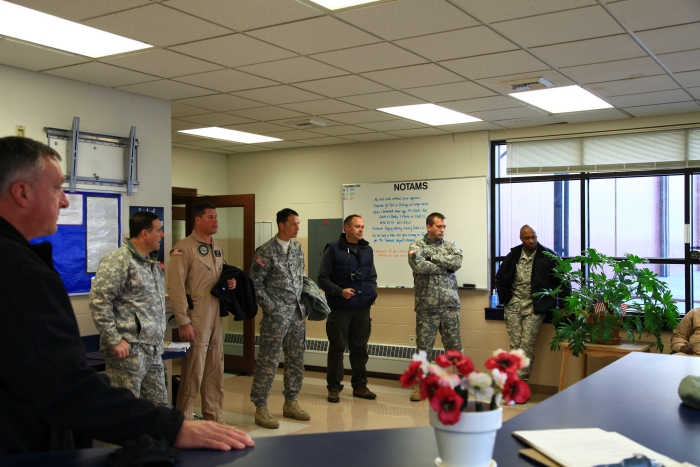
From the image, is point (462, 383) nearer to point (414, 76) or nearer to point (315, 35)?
point (315, 35)

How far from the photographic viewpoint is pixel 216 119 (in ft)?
20.0

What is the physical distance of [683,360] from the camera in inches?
116

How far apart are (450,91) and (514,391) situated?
389 cm

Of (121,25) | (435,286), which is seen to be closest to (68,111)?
(121,25)

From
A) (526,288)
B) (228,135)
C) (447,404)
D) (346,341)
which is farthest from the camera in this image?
Result: (228,135)

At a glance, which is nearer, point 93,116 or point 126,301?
point 126,301

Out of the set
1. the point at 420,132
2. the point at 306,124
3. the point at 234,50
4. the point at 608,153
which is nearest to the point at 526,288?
the point at 608,153

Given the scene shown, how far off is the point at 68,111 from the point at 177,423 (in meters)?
3.62

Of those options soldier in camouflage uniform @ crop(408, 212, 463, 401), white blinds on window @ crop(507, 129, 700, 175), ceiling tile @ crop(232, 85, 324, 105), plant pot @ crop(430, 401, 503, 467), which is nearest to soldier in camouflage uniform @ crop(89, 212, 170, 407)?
ceiling tile @ crop(232, 85, 324, 105)

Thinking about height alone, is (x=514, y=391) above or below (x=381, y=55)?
below

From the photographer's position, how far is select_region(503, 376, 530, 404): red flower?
4.51ft

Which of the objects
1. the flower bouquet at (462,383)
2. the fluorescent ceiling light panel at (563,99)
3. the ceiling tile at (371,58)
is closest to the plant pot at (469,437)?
the flower bouquet at (462,383)

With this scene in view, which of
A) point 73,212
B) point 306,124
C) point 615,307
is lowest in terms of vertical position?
point 615,307

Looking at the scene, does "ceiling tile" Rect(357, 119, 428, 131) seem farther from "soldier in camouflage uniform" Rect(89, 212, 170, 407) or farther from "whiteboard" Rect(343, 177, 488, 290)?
"soldier in camouflage uniform" Rect(89, 212, 170, 407)
